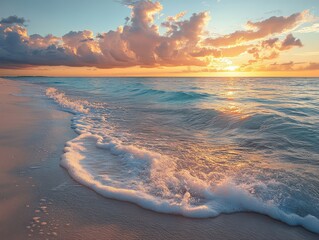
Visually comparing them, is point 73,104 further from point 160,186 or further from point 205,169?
point 160,186

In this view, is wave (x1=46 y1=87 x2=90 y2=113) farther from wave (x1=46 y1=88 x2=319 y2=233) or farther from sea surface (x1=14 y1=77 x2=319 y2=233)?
wave (x1=46 y1=88 x2=319 y2=233)

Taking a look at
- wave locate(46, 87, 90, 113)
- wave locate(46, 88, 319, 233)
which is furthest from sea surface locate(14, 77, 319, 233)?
wave locate(46, 87, 90, 113)

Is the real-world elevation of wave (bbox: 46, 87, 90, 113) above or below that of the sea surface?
below

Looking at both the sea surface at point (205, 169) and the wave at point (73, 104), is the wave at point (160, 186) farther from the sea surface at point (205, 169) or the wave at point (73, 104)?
the wave at point (73, 104)

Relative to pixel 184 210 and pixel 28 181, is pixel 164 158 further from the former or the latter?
pixel 28 181

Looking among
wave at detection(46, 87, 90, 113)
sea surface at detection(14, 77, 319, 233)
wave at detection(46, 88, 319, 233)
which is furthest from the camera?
wave at detection(46, 87, 90, 113)

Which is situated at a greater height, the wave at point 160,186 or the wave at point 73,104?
the wave at point 160,186

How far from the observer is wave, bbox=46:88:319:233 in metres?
3.61

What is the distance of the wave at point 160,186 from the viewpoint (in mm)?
3605

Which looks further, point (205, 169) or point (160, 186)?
point (205, 169)

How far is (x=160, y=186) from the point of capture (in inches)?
168

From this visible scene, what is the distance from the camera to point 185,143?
7391 mm

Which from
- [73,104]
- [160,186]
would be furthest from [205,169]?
[73,104]

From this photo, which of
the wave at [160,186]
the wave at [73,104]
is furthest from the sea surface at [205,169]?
the wave at [73,104]
